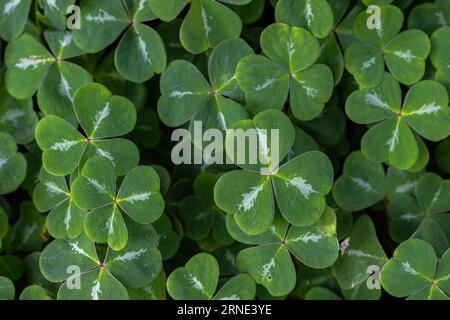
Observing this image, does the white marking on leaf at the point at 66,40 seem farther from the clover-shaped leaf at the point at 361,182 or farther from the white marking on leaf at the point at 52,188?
the clover-shaped leaf at the point at 361,182

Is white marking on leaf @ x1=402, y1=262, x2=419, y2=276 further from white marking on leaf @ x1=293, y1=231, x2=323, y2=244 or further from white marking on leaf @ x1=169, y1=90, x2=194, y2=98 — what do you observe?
white marking on leaf @ x1=169, y1=90, x2=194, y2=98

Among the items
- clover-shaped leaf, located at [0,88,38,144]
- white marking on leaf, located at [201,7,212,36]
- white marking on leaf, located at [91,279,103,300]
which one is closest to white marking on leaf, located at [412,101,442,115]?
white marking on leaf, located at [201,7,212,36]

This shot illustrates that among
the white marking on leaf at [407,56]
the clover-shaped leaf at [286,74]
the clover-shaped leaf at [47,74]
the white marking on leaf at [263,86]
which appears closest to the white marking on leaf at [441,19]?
the white marking on leaf at [407,56]

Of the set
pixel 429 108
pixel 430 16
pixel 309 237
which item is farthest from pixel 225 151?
pixel 430 16

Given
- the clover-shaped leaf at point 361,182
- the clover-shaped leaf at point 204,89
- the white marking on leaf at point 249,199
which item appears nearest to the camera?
the white marking on leaf at point 249,199

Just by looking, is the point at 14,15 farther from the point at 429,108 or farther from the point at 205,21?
the point at 429,108

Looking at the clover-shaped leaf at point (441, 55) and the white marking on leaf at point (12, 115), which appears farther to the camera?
the white marking on leaf at point (12, 115)
